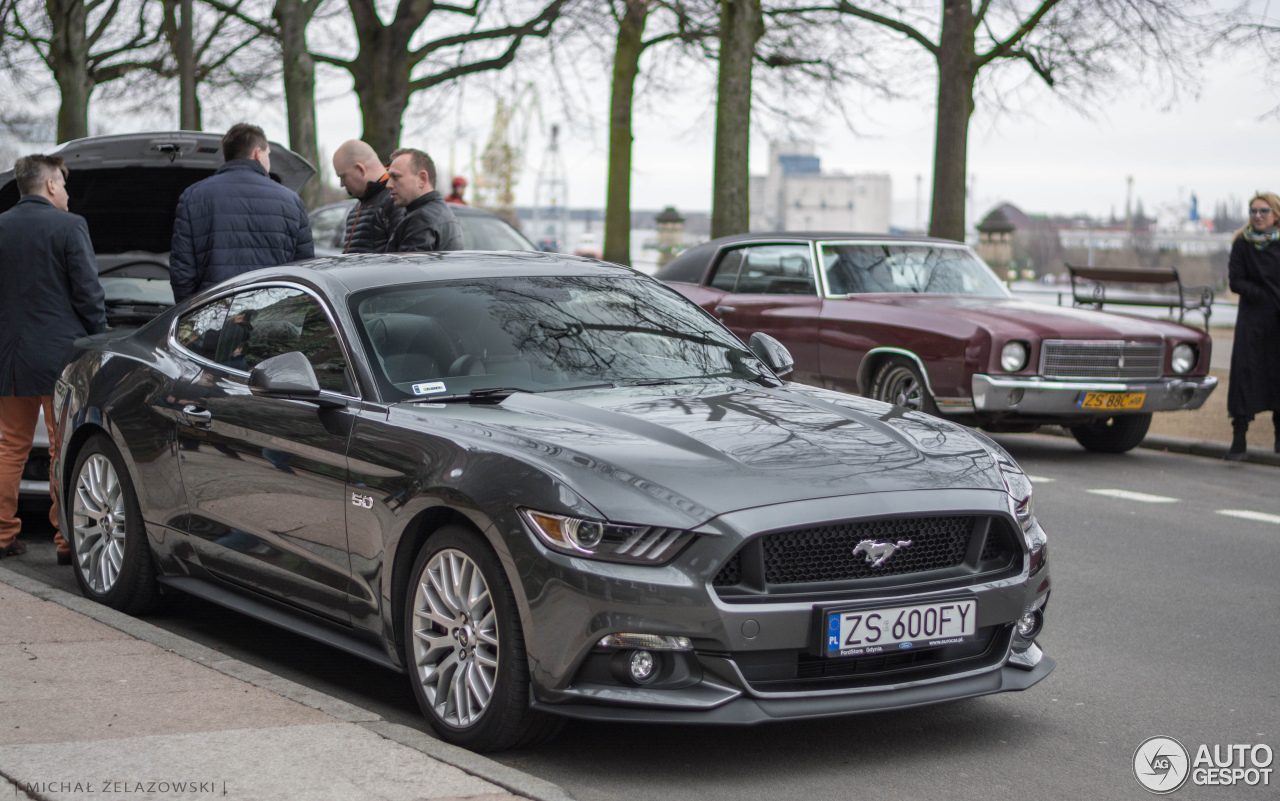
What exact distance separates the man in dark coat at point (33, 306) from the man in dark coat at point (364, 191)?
1558 mm

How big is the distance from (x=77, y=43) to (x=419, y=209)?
25116 mm

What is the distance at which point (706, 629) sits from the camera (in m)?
3.90

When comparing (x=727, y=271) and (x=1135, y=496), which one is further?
(x=727, y=271)

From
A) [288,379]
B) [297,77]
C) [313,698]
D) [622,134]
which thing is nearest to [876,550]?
[313,698]

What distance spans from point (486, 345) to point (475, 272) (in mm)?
436

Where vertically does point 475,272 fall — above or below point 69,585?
above

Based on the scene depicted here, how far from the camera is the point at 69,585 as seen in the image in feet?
22.1

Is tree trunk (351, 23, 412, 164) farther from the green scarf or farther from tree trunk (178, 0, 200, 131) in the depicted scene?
the green scarf

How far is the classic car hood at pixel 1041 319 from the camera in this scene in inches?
419

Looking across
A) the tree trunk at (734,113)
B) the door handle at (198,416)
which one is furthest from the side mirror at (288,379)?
the tree trunk at (734,113)

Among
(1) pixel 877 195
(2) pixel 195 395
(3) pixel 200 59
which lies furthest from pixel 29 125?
(1) pixel 877 195

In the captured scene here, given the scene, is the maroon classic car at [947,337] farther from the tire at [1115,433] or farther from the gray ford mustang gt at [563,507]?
the gray ford mustang gt at [563,507]

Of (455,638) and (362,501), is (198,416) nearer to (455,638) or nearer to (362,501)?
(362,501)

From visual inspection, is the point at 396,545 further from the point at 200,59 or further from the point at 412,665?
the point at 200,59
